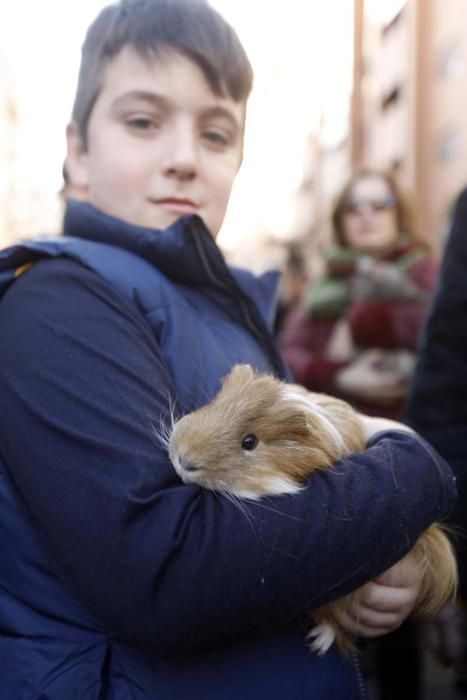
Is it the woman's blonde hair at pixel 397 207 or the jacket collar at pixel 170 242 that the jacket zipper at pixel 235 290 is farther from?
the woman's blonde hair at pixel 397 207

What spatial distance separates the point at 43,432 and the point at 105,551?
8.7 inches

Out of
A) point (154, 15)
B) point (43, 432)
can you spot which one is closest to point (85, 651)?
point (43, 432)

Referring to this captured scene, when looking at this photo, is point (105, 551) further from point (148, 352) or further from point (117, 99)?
point (117, 99)

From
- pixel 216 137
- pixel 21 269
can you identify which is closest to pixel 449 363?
pixel 216 137

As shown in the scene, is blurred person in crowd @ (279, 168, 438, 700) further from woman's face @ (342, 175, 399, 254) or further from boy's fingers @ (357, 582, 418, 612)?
boy's fingers @ (357, 582, 418, 612)

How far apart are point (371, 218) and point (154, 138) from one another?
2.43 m

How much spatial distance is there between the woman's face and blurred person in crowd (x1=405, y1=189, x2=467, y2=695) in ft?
5.26

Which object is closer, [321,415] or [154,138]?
[321,415]

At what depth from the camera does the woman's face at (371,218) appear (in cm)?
390

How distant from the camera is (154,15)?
1.72m

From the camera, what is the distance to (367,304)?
136 inches

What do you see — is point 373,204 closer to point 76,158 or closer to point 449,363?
point 449,363

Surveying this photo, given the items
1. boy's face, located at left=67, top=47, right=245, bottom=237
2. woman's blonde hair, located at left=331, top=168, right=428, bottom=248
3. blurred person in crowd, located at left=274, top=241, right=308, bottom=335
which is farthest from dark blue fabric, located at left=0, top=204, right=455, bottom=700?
blurred person in crowd, located at left=274, top=241, right=308, bottom=335

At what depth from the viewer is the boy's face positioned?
1.67m
